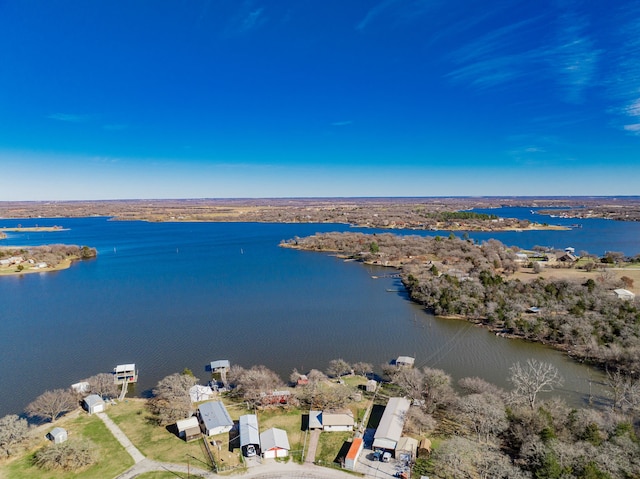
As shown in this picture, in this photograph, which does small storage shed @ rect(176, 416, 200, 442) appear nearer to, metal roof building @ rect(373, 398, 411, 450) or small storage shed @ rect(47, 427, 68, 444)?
small storage shed @ rect(47, 427, 68, 444)

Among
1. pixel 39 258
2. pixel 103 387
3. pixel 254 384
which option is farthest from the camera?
pixel 39 258

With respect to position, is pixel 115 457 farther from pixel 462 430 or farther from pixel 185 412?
pixel 462 430

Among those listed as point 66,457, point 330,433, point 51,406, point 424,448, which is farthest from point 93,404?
point 424,448

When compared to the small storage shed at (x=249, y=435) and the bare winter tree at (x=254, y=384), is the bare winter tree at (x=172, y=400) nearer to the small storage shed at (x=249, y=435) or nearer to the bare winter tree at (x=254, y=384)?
the bare winter tree at (x=254, y=384)

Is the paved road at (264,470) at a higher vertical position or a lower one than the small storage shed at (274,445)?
lower

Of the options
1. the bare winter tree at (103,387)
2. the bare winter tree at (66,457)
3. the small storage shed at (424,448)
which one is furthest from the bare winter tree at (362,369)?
the bare winter tree at (66,457)

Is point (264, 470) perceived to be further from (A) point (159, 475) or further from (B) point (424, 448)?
(B) point (424, 448)

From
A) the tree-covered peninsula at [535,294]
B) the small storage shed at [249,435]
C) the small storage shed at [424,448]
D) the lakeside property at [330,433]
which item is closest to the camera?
the lakeside property at [330,433]

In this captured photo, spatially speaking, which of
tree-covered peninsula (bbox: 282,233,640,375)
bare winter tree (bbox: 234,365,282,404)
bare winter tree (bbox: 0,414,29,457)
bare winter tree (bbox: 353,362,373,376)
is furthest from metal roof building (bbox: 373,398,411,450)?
bare winter tree (bbox: 0,414,29,457)
